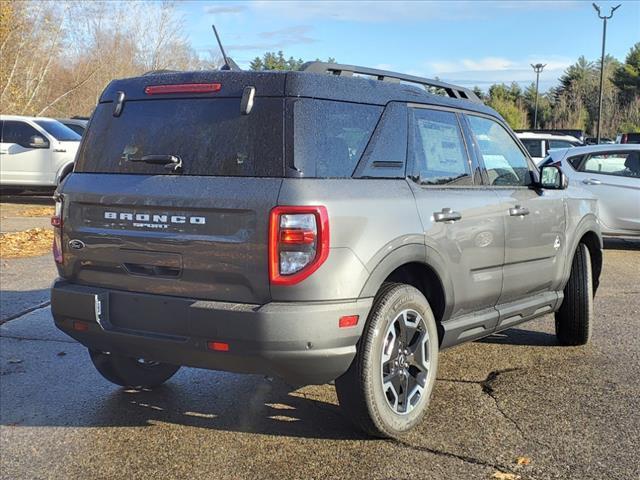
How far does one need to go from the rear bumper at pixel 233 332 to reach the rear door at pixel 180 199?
86 mm

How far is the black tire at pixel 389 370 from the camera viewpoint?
3.82m

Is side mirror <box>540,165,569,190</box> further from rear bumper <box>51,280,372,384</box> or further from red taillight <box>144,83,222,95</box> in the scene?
red taillight <box>144,83,222,95</box>

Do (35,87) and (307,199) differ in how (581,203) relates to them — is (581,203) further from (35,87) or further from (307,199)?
(35,87)

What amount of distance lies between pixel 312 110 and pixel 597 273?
3890mm

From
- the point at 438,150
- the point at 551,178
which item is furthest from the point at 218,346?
the point at 551,178

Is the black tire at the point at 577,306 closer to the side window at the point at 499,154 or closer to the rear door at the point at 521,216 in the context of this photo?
the rear door at the point at 521,216

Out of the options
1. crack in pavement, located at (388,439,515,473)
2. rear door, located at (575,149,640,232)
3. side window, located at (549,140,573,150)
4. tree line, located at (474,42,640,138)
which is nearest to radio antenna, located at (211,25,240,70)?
crack in pavement, located at (388,439,515,473)

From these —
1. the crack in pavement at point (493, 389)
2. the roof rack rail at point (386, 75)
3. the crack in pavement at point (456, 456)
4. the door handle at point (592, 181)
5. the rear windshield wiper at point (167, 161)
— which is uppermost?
the roof rack rail at point (386, 75)

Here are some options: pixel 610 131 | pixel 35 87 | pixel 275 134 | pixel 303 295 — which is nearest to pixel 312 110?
pixel 275 134

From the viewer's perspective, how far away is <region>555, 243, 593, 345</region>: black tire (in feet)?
19.5

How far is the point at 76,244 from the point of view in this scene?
4129mm

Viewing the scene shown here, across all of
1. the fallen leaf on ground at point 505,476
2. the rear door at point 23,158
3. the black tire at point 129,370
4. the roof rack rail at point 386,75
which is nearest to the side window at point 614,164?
the roof rack rail at point 386,75

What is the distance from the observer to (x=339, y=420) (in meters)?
4.39

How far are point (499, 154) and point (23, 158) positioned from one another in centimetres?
1398
